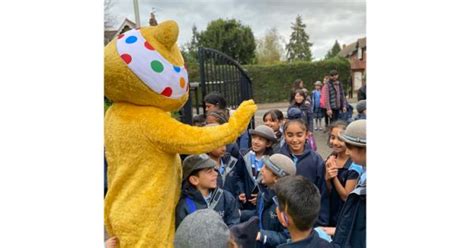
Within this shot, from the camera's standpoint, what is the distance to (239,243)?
1671 mm

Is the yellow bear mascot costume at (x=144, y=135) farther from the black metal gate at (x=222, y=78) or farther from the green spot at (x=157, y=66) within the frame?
the black metal gate at (x=222, y=78)

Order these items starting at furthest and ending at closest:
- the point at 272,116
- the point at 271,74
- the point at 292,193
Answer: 1. the point at 271,74
2. the point at 272,116
3. the point at 292,193

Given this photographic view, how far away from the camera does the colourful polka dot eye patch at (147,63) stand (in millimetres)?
Answer: 1823

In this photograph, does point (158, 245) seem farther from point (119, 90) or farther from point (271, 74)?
point (271, 74)

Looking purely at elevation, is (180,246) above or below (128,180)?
below

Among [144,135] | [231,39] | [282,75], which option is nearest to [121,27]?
[144,135]

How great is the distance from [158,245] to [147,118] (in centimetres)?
54

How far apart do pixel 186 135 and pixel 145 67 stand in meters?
0.33

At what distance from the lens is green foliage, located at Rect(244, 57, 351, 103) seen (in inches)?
882

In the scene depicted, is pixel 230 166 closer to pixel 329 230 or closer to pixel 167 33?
pixel 329 230

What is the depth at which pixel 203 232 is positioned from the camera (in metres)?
1.52

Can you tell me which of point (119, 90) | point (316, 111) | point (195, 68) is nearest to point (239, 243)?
point (119, 90)

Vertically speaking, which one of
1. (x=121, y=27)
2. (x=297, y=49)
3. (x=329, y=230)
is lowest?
(x=329, y=230)

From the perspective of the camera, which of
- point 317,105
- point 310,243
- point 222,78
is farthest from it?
point 317,105
